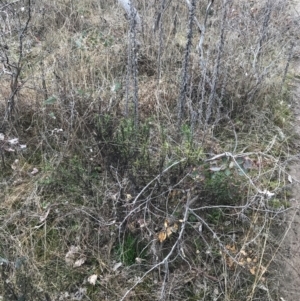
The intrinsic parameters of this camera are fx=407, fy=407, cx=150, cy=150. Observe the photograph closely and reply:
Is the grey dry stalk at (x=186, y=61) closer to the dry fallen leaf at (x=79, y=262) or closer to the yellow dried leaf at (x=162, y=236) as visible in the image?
the yellow dried leaf at (x=162, y=236)

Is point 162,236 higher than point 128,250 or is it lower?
higher

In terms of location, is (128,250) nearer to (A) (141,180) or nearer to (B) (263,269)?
(A) (141,180)

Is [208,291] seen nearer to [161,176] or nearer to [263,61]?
[161,176]

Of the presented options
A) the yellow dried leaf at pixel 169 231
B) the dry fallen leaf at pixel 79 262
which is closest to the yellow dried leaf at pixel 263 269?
the yellow dried leaf at pixel 169 231

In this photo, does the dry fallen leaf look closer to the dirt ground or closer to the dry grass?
the dry grass

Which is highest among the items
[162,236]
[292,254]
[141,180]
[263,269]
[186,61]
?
[186,61]

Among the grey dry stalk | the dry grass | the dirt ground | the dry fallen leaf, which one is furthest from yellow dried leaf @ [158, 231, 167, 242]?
the grey dry stalk

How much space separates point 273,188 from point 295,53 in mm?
2356

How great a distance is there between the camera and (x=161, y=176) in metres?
2.62

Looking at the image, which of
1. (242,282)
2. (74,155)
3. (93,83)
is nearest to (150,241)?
(242,282)

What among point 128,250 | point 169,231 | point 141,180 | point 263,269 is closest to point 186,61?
point 141,180

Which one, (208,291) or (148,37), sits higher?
(148,37)

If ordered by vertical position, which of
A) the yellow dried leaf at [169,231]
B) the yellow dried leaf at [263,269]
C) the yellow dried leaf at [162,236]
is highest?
the yellow dried leaf at [169,231]

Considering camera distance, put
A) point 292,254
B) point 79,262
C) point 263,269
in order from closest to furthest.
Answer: point 263,269
point 79,262
point 292,254
